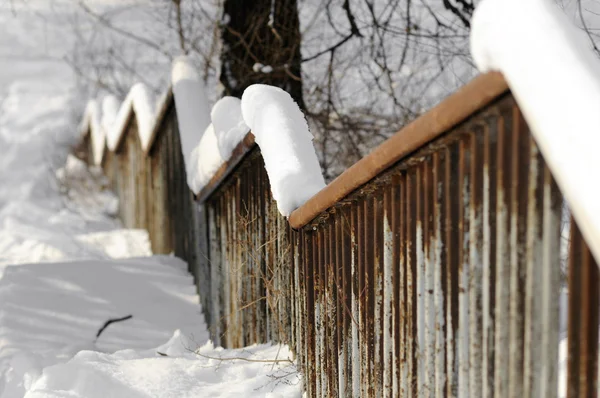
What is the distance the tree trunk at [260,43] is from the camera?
7.59m

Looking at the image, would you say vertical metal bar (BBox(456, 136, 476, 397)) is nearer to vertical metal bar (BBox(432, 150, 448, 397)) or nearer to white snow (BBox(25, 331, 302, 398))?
vertical metal bar (BBox(432, 150, 448, 397))

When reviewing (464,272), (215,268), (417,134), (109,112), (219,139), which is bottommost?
(464,272)

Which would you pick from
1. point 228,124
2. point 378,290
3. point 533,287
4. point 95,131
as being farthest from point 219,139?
point 95,131

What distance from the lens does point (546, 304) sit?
1914 mm

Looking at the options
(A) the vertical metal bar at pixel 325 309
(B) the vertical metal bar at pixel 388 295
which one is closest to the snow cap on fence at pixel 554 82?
(B) the vertical metal bar at pixel 388 295

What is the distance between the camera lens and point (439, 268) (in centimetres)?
238

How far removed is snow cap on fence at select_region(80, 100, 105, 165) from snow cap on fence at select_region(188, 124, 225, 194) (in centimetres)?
834

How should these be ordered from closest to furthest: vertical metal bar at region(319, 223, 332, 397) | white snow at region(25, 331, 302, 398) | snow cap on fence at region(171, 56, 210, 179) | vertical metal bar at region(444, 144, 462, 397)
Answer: vertical metal bar at region(444, 144, 462, 397) → vertical metal bar at region(319, 223, 332, 397) → white snow at region(25, 331, 302, 398) → snow cap on fence at region(171, 56, 210, 179)

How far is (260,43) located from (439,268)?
17.7 feet

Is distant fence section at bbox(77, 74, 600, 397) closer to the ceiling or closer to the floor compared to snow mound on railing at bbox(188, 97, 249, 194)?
closer to the floor

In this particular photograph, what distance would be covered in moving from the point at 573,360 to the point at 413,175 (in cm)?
87

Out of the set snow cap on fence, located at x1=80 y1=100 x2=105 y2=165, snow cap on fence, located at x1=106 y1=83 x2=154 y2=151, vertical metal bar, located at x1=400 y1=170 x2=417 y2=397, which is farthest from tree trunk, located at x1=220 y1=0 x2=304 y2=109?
snow cap on fence, located at x1=80 y1=100 x2=105 y2=165

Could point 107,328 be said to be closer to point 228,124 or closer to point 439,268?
point 228,124

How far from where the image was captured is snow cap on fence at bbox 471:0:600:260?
1662 mm
